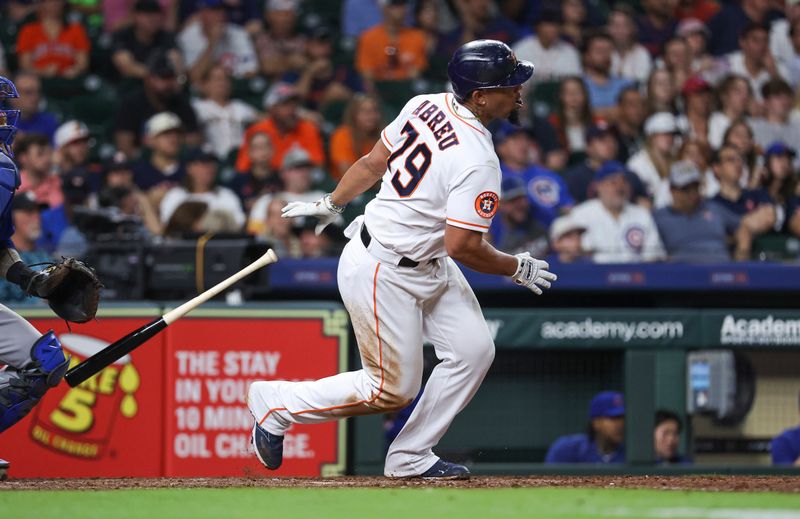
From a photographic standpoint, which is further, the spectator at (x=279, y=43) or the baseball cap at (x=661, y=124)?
the spectator at (x=279, y=43)

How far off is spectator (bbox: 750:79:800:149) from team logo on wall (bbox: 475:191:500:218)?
632cm

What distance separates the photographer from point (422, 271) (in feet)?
18.1

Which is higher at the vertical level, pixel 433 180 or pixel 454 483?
pixel 433 180

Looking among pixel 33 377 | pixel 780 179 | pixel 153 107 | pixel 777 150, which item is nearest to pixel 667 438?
pixel 780 179

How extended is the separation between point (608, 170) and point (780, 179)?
5.04ft

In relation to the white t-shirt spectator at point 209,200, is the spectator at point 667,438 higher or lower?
lower

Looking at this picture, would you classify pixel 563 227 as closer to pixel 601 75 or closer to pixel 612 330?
pixel 612 330

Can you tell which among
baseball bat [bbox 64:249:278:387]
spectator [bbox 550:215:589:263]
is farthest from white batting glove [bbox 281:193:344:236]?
spectator [bbox 550:215:589:263]

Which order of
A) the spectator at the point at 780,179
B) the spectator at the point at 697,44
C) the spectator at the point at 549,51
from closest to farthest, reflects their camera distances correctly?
the spectator at the point at 780,179, the spectator at the point at 549,51, the spectator at the point at 697,44

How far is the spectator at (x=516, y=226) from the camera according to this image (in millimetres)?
9117

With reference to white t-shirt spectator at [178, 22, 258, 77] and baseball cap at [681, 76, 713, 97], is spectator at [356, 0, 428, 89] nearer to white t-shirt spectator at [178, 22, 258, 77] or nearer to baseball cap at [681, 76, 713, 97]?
white t-shirt spectator at [178, 22, 258, 77]

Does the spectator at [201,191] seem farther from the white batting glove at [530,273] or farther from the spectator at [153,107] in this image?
the white batting glove at [530,273]

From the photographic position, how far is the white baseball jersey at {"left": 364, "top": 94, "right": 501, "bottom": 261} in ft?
17.1

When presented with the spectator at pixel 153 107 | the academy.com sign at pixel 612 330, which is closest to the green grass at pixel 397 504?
the academy.com sign at pixel 612 330
